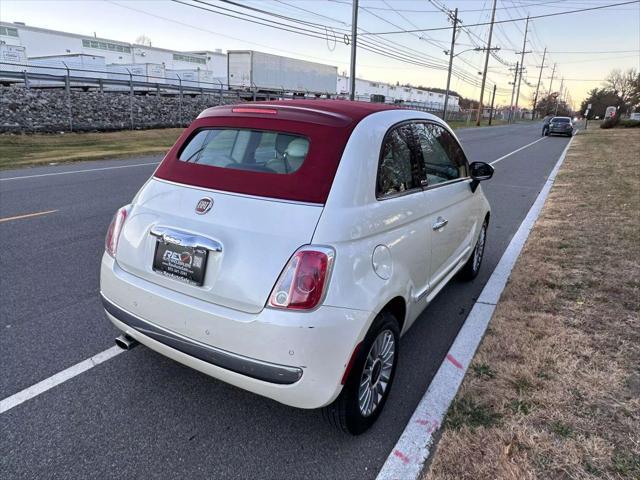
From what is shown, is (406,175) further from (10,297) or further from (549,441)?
(10,297)

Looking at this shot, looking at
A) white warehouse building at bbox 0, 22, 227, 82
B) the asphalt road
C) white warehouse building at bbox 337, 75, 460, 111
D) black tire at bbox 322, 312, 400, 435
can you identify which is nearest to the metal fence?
white warehouse building at bbox 0, 22, 227, 82

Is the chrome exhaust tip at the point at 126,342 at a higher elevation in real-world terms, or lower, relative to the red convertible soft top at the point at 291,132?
Result: lower

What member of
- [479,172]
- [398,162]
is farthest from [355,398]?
[479,172]

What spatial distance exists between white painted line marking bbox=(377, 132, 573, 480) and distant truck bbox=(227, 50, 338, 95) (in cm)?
3678

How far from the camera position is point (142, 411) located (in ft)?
8.98

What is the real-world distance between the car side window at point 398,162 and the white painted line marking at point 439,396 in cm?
133

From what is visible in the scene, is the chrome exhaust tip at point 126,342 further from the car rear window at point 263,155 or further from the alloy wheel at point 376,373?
the alloy wheel at point 376,373

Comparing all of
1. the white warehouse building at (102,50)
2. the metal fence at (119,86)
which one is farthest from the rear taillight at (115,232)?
the white warehouse building at (102,50)

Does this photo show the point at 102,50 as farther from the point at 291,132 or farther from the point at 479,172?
the point at 291,132

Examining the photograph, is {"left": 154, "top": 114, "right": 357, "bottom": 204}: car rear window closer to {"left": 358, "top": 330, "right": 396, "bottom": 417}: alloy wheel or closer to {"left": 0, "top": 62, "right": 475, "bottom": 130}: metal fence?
{"left": 358, "top": 330, "right": 396, "bottom": 417}: alloy wheel

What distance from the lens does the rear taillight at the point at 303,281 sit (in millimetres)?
2191

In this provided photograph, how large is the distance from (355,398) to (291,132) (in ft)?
5.00

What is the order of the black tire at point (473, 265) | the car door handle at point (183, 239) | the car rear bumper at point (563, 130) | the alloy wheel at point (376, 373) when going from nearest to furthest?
the car door handle at point (183, 239), the alloy wheel at point (376, 373), the black tire at point (473, 265), the car rear bumper at point (563, 130)

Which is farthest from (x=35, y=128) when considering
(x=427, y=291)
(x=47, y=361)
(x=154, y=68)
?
(x=427, y=291)
